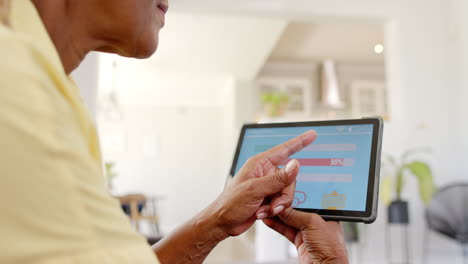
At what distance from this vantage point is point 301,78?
346 inches

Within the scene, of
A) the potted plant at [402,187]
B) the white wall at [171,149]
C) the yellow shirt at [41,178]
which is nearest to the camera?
the yellow shirt at [41,178]

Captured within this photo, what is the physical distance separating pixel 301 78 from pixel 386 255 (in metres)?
4.98

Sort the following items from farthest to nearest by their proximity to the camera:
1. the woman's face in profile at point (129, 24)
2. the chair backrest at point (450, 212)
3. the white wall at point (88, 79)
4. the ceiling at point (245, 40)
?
the ceiling at point (245, 40) → the chair backrest at point (450, 212) → the white wall at point (88, 79) → the woman's face in profile at point (129, 24)

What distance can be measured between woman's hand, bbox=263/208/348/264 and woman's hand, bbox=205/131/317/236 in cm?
7

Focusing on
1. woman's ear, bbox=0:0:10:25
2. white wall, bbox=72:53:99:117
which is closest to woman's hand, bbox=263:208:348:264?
woman's ear, bbox=0:0:10:25

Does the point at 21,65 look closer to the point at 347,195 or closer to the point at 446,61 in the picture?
the point at 347,195

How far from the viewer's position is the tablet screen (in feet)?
2.85

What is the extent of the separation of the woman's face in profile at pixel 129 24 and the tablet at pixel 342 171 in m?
0.42

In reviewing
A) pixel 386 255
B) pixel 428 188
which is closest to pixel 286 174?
pixel 428 188

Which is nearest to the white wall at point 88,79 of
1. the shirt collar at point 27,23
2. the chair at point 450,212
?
the shirt collar at point 27,23

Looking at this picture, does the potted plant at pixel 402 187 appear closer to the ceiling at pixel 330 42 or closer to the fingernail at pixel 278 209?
the ceiling at pixel 330 42

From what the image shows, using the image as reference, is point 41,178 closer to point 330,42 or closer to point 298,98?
point 330,42

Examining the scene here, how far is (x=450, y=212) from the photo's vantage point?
399 centimetres

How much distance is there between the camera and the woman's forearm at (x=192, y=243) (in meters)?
0.84
